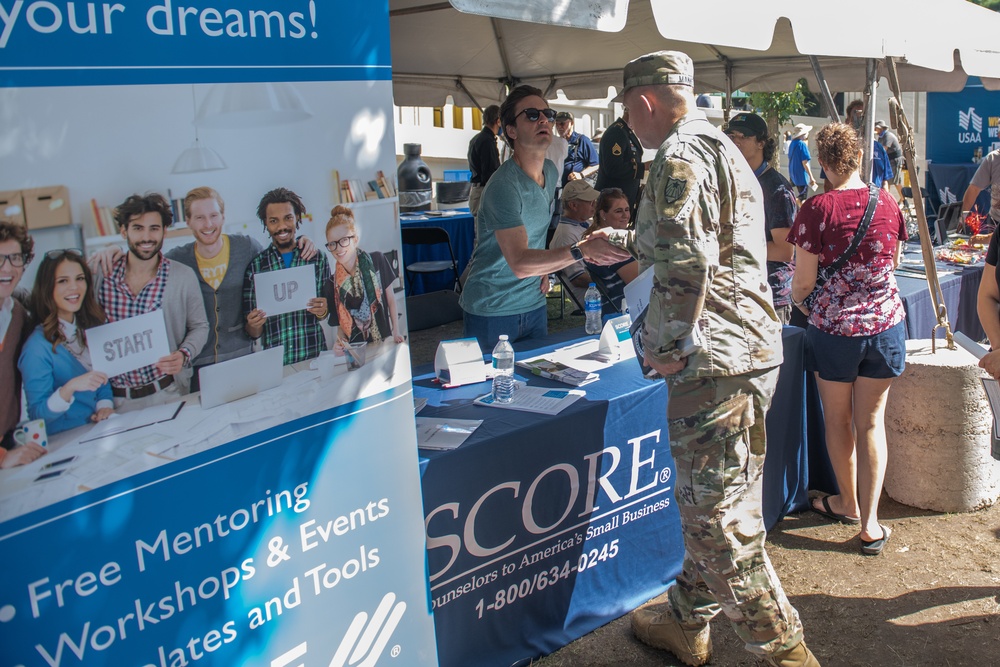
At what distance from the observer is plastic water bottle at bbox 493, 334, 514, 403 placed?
2.74 meters

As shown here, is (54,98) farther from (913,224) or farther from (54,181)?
(913,224)

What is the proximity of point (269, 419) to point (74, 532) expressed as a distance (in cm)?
44

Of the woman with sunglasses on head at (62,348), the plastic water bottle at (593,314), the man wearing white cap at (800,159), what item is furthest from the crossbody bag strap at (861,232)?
the man wearing white cap at (800,159)

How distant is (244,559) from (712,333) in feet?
4.31

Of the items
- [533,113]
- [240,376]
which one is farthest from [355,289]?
[533,113]

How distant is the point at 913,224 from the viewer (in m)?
6.80

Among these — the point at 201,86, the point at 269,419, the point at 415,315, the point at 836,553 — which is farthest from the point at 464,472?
the point at 415,315

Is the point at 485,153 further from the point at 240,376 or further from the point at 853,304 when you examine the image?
the point at 240,376

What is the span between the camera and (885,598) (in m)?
3.07

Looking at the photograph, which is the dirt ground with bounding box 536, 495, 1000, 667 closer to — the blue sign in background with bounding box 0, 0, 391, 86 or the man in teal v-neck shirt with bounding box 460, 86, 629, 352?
the man in teal v-neck shirt with bounding box 460, 86, 629, 352

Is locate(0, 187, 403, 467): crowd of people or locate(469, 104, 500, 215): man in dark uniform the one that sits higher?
locate(469, 104, 500, 215): man in dark uniform

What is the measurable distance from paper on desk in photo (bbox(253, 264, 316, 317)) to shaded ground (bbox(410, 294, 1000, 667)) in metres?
1.52

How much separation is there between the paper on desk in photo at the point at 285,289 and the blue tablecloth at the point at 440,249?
5.83 metres

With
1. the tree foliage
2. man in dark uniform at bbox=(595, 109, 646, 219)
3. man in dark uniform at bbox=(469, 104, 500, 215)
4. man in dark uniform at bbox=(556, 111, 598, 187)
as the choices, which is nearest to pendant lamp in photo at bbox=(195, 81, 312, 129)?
man in dark uniform at bbox=(595, 109, 646, 219)
